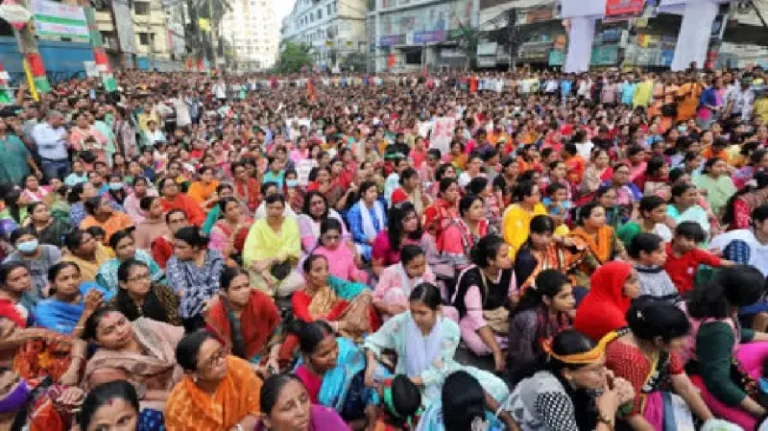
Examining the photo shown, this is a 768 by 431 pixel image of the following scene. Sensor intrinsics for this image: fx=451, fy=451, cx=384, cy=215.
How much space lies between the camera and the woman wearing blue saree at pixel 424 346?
2521 millimetres

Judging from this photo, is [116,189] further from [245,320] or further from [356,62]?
[356,62]

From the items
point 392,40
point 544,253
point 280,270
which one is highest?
point 392,40

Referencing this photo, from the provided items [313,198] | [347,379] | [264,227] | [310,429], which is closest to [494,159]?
[313,198]

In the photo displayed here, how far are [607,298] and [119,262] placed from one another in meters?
3.55

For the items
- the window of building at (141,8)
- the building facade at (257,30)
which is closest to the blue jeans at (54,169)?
the window of building at (141,8)

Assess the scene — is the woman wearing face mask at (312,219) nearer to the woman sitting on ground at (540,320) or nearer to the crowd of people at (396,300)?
the crowd of people at (396,300)

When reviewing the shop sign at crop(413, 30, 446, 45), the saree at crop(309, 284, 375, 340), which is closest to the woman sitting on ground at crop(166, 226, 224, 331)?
the saree at crop(309, 284, 375, 340)

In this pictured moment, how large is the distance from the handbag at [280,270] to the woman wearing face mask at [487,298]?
1554 mm

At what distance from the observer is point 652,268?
3066mm

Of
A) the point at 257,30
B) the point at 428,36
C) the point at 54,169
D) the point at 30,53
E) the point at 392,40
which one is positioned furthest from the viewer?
the point at 257,30

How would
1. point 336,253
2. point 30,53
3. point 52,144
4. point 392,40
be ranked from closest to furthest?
point 336,253, point 52,144, point 30,53, point 392,40

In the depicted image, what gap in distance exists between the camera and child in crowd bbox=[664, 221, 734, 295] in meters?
3.25

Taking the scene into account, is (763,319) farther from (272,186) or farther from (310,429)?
(272,186)

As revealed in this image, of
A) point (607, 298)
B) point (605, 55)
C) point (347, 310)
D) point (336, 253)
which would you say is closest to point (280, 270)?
point (336, 253)
